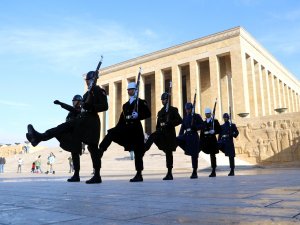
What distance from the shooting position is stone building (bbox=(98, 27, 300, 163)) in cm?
3012

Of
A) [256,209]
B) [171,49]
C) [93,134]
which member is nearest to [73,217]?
[256,209]

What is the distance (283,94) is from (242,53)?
14950mm

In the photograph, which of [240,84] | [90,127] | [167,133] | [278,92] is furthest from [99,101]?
[278,92]

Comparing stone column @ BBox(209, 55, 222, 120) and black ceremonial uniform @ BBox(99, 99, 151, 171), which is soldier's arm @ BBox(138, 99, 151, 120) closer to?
black ceremonial uniform @ BBox(99, 99, 151, 171)

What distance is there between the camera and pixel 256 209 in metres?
2.26

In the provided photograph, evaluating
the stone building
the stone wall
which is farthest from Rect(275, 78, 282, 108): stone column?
the stone wall

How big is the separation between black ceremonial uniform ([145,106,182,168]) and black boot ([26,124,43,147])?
8.54 ft

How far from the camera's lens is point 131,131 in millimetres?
6461

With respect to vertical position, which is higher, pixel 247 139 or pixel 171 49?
pixel 171 49

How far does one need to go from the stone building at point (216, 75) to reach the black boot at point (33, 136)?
19.7m

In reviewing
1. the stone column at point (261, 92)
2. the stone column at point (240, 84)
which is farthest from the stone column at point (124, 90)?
the stone column at point (261, 92)

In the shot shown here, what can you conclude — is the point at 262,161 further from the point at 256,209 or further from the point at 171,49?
the point at 256,209

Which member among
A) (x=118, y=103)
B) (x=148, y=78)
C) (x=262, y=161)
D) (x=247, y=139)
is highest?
(x=148, y=78)

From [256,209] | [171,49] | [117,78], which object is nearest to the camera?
[256,209]
